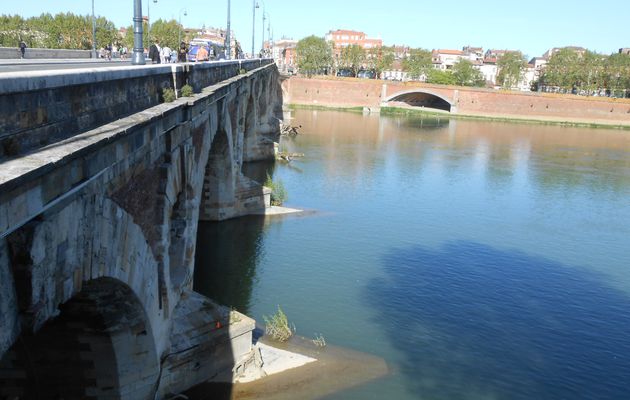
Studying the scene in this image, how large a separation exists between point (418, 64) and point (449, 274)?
79127mm

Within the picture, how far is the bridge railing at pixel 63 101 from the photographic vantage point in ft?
14.7

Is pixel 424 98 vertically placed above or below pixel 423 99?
above

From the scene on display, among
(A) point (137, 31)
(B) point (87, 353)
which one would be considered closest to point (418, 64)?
(A) point (137, 31)

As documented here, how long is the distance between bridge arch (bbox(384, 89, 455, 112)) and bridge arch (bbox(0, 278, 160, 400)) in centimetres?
6970

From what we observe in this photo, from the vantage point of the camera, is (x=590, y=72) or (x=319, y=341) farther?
(x=590, y=72)

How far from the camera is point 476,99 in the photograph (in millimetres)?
74188

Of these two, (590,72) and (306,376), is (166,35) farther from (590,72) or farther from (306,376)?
(590,72)

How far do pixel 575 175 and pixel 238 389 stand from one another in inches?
1253

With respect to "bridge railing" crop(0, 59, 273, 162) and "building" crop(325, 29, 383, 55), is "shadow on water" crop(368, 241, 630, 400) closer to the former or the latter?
"bridge railing" crop(0, 59, 273, 162)

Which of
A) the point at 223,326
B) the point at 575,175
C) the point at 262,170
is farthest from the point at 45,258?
the point at 575,175

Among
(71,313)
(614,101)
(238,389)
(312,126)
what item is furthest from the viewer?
(614,101)

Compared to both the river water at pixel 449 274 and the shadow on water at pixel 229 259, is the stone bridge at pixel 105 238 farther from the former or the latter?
the river water at pixel 449 274

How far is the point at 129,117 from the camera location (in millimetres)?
7367

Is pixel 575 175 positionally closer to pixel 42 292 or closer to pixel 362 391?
pixel 362 391
